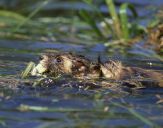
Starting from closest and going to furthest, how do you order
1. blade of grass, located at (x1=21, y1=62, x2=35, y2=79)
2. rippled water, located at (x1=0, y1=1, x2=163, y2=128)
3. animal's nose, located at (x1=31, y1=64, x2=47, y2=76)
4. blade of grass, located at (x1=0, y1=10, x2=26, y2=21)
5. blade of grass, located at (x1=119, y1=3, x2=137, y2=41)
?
1. rippled water, located at (x1=0, y1=1, x2=163, y2=128)
2. blade of grass, located at (x1=21, y1=62, x2=35, y2=79)
3. animal's nose, located at (x1=31, y1=64, x2=47, y2=76)
4. blade of grass, located at (x1=119, y1=3, x2=137, y2=41)
5. blade of grass, located at (x1=0, y1=10, x2=26, y2=21)

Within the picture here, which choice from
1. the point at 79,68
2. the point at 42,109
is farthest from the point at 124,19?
the point at 42,109

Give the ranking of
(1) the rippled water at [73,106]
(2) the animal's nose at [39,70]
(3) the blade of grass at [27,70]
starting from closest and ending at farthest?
(1) the rippled water at [73,106] → (3) the blade of grass at [27,70] → (2) the animal's nose at [39,70]

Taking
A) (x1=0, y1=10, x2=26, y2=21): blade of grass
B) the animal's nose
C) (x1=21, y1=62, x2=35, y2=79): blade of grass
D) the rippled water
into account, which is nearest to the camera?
the rippled water

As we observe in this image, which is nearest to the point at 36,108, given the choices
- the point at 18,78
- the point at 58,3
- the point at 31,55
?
the point at 18,78

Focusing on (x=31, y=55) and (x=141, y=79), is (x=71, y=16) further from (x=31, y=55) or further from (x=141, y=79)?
(x=141, y=79)

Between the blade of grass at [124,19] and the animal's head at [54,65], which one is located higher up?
the blade of grass at [124,19]

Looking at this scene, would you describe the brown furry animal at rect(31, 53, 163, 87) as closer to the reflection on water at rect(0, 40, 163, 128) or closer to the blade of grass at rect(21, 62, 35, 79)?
the blade of grass at rect(21, 62, 35, 79)

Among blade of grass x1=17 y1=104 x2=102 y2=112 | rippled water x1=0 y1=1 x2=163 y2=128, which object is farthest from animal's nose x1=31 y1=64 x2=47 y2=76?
blade of grass x1=17 y1=104 x2=102 y2=112

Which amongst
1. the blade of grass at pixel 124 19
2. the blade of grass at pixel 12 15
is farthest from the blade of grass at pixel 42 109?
the blade of grass at pixel 12 15

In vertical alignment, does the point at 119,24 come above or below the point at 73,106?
above

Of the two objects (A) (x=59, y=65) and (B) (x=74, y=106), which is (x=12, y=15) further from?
(B) (x=74, y=106)

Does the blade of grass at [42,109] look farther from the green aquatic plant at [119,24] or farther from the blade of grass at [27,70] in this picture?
the green aquatic plant at [119,24]

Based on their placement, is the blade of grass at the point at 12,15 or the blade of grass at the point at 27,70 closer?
the blade of grass at the point at 27,70
